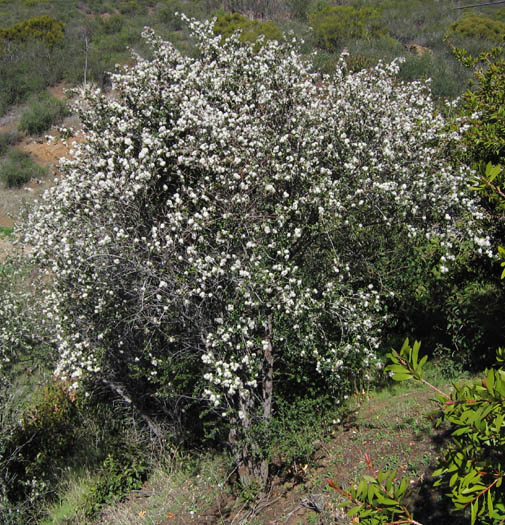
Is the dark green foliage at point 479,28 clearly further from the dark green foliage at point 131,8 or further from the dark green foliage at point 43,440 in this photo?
the dark green foliage at point 43,440

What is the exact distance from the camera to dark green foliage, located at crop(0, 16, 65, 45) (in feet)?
104

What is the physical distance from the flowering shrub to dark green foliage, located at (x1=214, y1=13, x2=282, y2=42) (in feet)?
56.0

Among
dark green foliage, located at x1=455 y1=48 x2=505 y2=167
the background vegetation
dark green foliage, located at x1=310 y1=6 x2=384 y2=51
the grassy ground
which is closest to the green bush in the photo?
dark green foliage, located at x1=310 y1=6 x2=384 y2=51

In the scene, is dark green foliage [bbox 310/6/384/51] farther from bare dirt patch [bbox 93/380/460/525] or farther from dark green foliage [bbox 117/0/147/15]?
bare dirt patch [bbox 93/380/460/525]

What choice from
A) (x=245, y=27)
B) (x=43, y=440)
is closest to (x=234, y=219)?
(x=43, y=440)

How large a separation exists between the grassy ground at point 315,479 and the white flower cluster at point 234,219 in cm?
74

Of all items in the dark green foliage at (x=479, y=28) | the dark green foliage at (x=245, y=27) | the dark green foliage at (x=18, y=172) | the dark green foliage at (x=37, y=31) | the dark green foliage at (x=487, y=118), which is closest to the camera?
the dark green foliage at (x=487, y=118)

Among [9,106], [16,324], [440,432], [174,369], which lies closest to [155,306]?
[174,369]

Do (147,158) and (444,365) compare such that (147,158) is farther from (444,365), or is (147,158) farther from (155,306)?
(444,365)

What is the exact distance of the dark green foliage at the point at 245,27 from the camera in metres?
22.7

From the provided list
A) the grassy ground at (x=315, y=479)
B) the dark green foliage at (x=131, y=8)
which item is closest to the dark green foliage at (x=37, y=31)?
the dark green foliage at (x=131, y=8)

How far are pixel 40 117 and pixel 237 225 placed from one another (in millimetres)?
22193

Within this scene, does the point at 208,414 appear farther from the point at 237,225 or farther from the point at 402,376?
the point at 402,376

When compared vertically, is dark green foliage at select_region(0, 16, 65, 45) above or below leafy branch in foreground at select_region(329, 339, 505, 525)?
above
